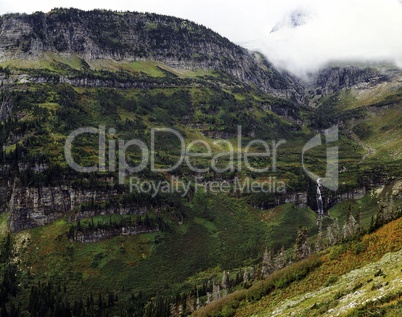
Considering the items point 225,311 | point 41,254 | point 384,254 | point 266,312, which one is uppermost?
point 384,254

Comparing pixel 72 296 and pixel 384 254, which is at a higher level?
pixel 384 254

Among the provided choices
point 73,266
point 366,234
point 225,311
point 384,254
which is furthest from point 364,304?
point 73,266

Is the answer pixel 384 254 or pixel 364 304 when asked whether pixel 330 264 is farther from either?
pixel 364 304

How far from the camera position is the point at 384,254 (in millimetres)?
71688

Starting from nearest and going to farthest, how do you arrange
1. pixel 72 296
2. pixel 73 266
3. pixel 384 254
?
pixel 384 254
pixel 72 296
pixel 73 266

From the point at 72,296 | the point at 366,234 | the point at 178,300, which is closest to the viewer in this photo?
the point at 366,234

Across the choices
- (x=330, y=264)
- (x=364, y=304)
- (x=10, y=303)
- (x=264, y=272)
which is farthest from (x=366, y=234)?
(x=10, y=303)

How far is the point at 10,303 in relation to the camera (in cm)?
17000

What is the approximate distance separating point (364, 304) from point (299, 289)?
36.0 m

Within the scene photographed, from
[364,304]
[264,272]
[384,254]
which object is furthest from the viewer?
[264,272]

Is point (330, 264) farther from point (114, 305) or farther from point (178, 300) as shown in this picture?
point (114, 305)

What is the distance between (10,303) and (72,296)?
78.9 feet

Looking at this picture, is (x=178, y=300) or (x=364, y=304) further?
(x=178, y=300)

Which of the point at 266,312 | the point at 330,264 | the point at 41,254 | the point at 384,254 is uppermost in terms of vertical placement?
the point at 384,254
